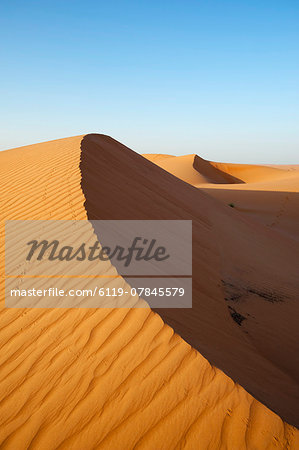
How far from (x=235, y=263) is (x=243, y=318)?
1.64 metres

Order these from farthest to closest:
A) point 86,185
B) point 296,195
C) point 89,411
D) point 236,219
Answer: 1. point 296,195
2. point 236,219
3. point 86,185
4. point 89,411

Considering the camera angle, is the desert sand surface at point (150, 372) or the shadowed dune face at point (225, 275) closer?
the desert sand surface at point (150, 372)

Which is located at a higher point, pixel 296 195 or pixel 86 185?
pixel 86 185

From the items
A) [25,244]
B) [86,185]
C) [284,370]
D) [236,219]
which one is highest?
[86,185]

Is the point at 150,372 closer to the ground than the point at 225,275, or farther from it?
farther from it

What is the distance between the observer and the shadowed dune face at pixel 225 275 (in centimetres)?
259

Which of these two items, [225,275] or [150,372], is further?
[225,275]

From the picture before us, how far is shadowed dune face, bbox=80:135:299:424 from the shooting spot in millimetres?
2592

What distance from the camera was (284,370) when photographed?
299 cm

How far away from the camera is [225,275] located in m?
4.81

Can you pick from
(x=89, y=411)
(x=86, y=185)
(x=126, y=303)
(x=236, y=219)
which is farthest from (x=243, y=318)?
(x=236, y=219)

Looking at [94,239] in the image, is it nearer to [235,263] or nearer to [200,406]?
[200,406]

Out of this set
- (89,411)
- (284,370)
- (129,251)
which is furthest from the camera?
(129,251)

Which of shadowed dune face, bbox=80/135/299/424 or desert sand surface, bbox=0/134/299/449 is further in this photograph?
shadowed dune face, bbox=80/135/299/424
